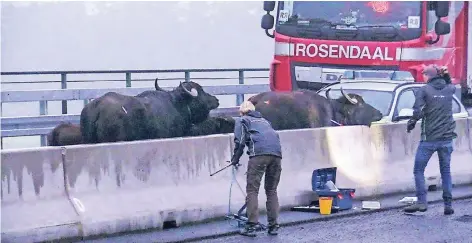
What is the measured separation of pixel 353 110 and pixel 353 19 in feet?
12.8

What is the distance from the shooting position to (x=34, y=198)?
1080cm

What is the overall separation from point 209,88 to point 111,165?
1373cm

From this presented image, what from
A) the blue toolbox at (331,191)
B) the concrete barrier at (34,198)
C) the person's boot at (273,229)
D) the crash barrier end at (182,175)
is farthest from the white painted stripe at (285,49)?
the concrete barrier at (34,198)

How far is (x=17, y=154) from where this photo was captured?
10.6 meters

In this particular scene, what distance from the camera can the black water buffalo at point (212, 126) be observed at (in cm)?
1702

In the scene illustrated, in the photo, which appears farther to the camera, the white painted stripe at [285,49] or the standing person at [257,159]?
the white painted stripe at [285,49]

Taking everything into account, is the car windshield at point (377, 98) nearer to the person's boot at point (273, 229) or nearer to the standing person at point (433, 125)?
the standing person at point (433, 125)

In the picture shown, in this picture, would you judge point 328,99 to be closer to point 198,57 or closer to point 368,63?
point 368,63

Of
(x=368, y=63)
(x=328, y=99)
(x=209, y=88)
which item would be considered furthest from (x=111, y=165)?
(x=209, y=88)

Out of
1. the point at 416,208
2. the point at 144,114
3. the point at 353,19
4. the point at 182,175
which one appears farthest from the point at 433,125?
the point at 353,19

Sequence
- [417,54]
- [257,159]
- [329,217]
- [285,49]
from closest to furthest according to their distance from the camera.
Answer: [257,159], [329,217], [417,54], [285,49]

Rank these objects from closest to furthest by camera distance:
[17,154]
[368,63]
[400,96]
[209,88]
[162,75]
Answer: [17,154] → [400,96] → [368,63] → [209,88] → [162,75]

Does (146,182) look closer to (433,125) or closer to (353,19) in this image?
(433,125)

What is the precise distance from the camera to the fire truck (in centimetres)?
2011
